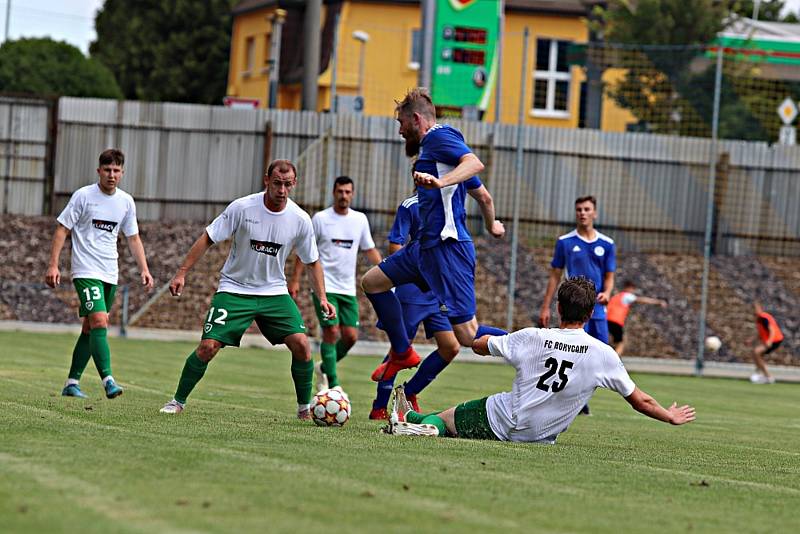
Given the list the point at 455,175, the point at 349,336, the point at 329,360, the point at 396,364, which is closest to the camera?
the point at 455,175

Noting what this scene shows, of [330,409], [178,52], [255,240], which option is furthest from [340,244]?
[178,52]

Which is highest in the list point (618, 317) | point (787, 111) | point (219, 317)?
point (787, 111)

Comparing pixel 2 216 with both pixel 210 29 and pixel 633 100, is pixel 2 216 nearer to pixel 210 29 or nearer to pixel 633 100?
pixel 633 100

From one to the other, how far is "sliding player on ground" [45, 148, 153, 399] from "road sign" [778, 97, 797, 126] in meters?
20.3

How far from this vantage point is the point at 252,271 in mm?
10531

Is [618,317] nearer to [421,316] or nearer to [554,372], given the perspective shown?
[421,316]

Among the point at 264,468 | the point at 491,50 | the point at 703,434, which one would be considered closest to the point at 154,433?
the point at 264,468

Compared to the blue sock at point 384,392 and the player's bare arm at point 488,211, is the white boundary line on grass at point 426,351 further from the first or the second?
the player's bare arm at point 488,211

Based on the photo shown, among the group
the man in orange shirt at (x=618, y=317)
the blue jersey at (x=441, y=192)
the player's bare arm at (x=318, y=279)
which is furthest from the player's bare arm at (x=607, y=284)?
the man in orange shirt at (x=618, y=317)

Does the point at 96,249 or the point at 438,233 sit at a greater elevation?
the point at 438,233

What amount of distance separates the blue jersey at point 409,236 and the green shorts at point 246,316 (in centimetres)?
142

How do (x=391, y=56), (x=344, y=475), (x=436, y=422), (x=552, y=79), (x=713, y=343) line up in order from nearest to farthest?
(x=344, y=475), (x=436, y=422), (x=713, y=343), (x=552, y=79), (x=391, y=56)

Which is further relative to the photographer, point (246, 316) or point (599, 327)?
point (599, 327)

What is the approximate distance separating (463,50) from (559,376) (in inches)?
757
